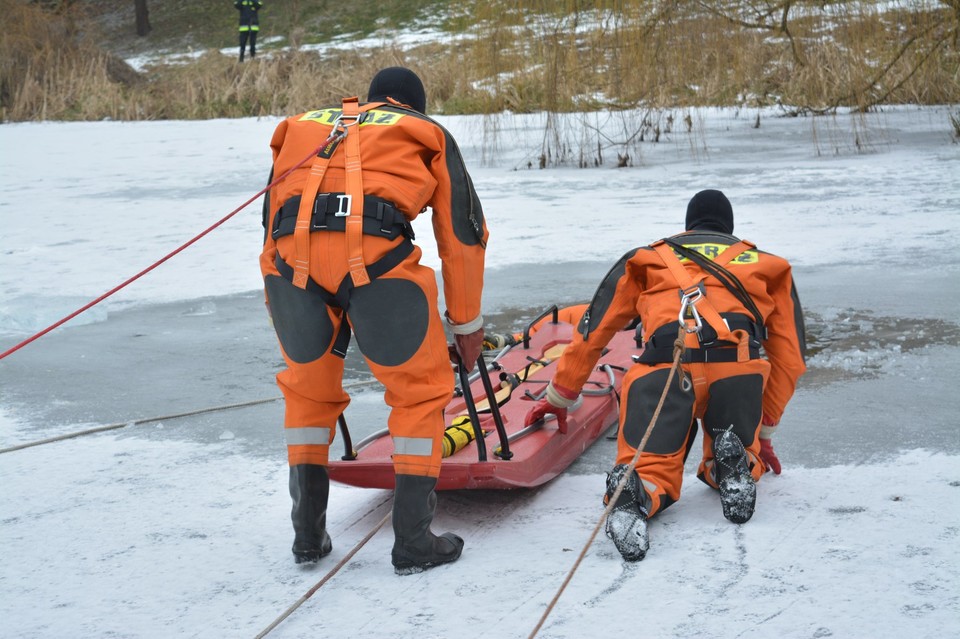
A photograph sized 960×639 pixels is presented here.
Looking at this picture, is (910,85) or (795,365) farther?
(910,85)

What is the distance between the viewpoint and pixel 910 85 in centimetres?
1275

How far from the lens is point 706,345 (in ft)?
9.99

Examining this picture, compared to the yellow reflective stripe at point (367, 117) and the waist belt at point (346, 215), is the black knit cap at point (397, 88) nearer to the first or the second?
the yellow reflective stripe at point (367, 117)

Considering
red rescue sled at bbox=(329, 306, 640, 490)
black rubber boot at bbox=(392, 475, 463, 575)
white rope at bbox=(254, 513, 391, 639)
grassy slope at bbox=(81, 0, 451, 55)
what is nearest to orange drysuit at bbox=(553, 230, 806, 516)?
red rescue sled at bbox=(329, 306, 640, 490)

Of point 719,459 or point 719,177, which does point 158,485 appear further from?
point 719,177

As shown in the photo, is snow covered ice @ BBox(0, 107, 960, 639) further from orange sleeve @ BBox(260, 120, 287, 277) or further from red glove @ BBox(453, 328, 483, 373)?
orange sleeve @ BBox(260, 120, 287, 277)

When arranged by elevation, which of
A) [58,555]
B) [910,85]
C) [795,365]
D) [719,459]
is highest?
[910,85]

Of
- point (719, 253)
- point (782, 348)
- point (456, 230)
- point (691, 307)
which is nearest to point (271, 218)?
point (456, 230)

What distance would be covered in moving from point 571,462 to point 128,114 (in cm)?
1466

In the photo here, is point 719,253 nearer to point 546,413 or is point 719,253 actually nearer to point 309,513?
point 546,413

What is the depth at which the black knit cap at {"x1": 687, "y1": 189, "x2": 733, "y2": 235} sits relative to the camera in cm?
341

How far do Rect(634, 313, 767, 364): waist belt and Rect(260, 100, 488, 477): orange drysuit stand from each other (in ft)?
1.83

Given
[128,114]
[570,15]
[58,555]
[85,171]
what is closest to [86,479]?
[58,555]

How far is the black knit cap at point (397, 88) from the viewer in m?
3.05
